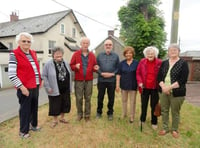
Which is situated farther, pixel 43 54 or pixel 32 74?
pixel 43 54

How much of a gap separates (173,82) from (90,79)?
1714 mm

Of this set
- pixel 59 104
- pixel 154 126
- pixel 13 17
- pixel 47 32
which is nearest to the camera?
pixel 59 104

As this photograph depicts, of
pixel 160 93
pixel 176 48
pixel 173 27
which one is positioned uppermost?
pixel 173 27

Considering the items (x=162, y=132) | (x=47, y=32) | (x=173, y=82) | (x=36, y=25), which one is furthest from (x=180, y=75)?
(x=36, y=25)

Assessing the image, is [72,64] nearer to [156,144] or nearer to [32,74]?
[32,74]

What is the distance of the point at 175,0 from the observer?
3383 millimetres

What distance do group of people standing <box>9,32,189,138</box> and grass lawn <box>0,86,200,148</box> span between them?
16 centimetres

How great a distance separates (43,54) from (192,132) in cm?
1328

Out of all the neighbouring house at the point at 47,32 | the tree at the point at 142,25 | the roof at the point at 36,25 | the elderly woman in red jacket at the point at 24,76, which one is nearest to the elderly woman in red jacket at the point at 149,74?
the elderly woman in red jacket at the point at 24,76

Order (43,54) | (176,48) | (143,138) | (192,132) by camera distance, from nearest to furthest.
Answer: (176,48) → (143,138) → (192,132) → (43,54)

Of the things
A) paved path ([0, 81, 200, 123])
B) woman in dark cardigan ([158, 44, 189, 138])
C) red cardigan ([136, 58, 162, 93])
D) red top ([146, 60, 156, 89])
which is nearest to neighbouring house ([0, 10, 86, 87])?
paved path ([0, 81, 200, 123])

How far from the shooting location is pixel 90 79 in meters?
3.45

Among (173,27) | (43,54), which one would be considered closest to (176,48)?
(173,27)

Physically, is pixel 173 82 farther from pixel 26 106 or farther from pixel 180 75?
pixel 26 106
